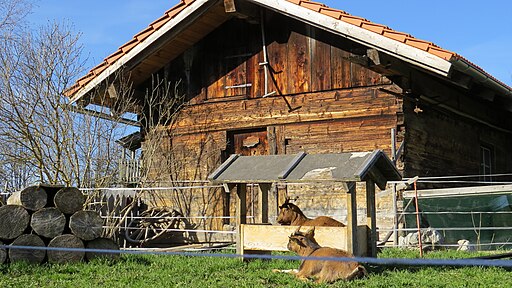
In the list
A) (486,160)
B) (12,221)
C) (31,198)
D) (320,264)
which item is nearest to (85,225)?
(31,198)

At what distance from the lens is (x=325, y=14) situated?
41.1ft

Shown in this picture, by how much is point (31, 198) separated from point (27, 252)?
2.63ft

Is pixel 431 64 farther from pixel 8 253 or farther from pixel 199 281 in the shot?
pixel 8 253

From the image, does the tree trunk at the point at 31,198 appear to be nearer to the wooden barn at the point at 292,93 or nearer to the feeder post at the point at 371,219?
the wooden barn at the point at 292,93

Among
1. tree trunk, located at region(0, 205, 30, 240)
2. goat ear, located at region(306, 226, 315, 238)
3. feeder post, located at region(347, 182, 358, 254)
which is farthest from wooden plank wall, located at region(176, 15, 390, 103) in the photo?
tree trunk, located at region(0, 205, 30, 240)

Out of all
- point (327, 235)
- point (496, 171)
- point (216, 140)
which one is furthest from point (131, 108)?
point (496, 171)

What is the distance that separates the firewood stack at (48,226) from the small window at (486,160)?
10267 mm

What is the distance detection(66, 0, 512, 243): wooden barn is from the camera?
13.0 metres

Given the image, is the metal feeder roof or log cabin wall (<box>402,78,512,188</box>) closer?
the metal feeder roof

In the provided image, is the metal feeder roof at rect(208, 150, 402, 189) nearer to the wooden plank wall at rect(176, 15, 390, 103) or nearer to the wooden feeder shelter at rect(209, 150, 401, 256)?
the wooden feeder shelter at rect(209, 150, 401, 256)

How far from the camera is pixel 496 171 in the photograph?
17.2m

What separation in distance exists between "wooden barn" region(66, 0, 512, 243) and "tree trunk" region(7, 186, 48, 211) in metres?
4.10

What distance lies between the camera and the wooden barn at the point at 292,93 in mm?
13016

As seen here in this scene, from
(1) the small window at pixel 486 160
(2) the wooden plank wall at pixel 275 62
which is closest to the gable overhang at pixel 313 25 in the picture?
(2) the wooden plank wall at pixel 275 62
